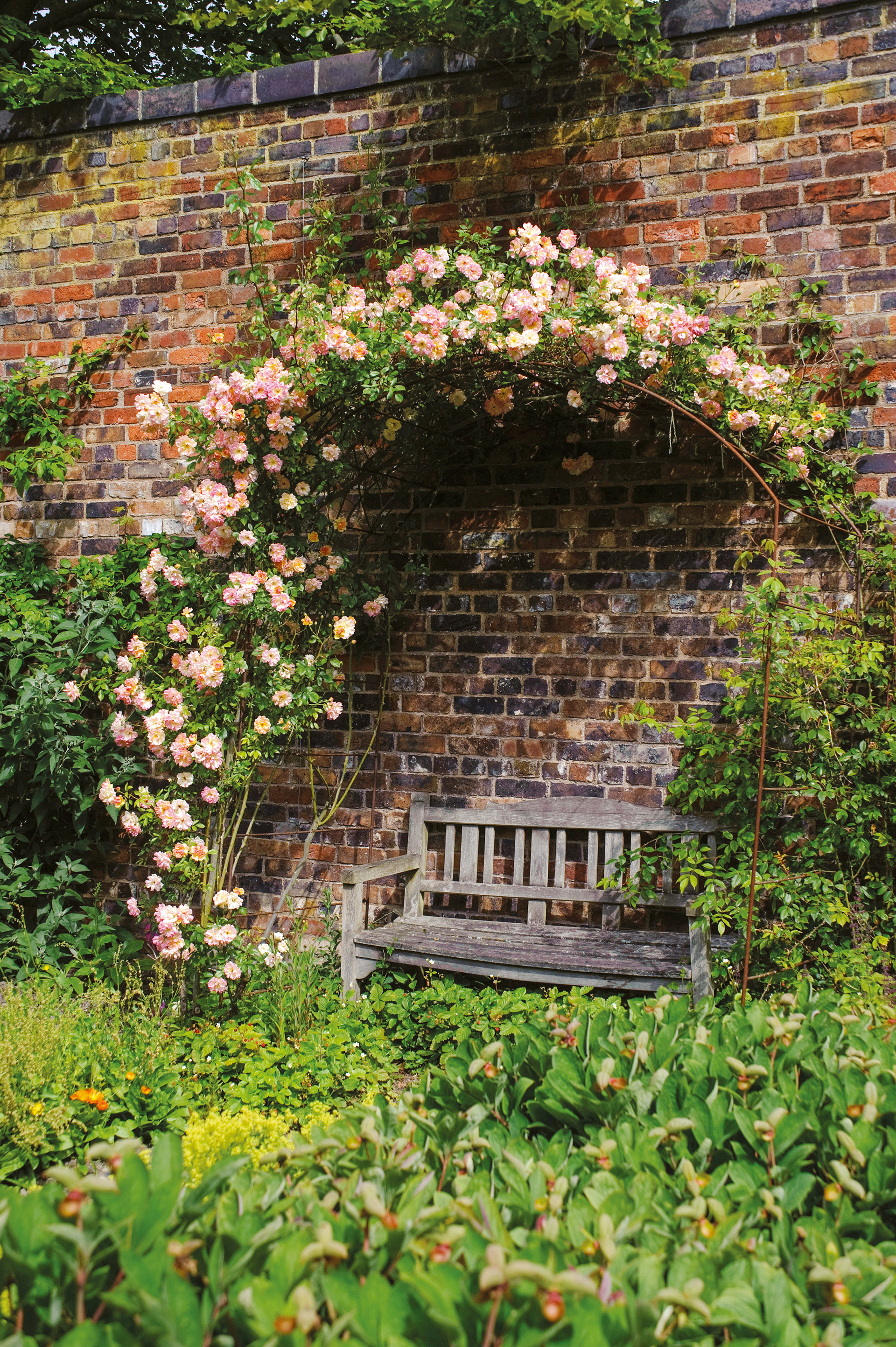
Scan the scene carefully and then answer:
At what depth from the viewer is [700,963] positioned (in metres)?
3.07

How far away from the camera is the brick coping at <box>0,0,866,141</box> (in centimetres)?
354

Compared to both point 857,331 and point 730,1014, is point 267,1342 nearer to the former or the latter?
point 730,1014

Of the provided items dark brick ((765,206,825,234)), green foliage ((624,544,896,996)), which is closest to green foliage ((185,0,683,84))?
dark brick ((765,206,825,234))

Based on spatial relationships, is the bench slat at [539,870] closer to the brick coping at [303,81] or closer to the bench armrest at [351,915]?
the bench armrest at [351,915]

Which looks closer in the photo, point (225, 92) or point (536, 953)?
point (536, 953)

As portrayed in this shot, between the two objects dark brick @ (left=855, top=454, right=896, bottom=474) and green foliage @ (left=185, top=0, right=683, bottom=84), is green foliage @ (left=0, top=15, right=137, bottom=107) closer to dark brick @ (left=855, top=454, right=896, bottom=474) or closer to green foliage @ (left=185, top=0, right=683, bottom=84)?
green foliage @ (left=185, top=0, right=683, bottom=84)

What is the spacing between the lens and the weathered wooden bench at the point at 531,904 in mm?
3236

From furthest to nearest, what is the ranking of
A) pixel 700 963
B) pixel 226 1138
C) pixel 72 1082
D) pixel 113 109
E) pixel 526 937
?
pixel 113 109
pixel 526 937
pixel 700 963
pixel 72 1082
pixel 226 1138

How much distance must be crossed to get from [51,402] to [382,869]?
2.81m

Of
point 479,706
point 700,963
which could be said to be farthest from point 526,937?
point 479,706

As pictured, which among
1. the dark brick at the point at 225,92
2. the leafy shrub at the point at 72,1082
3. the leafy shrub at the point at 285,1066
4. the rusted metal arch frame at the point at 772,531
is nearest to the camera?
the leafy shrub at the point at 72,1082

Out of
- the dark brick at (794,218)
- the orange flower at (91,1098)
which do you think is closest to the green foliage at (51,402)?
the dark brick at (794,218)

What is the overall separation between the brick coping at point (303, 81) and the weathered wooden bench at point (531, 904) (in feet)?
9.74

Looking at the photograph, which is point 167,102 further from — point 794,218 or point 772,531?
point 772,531
